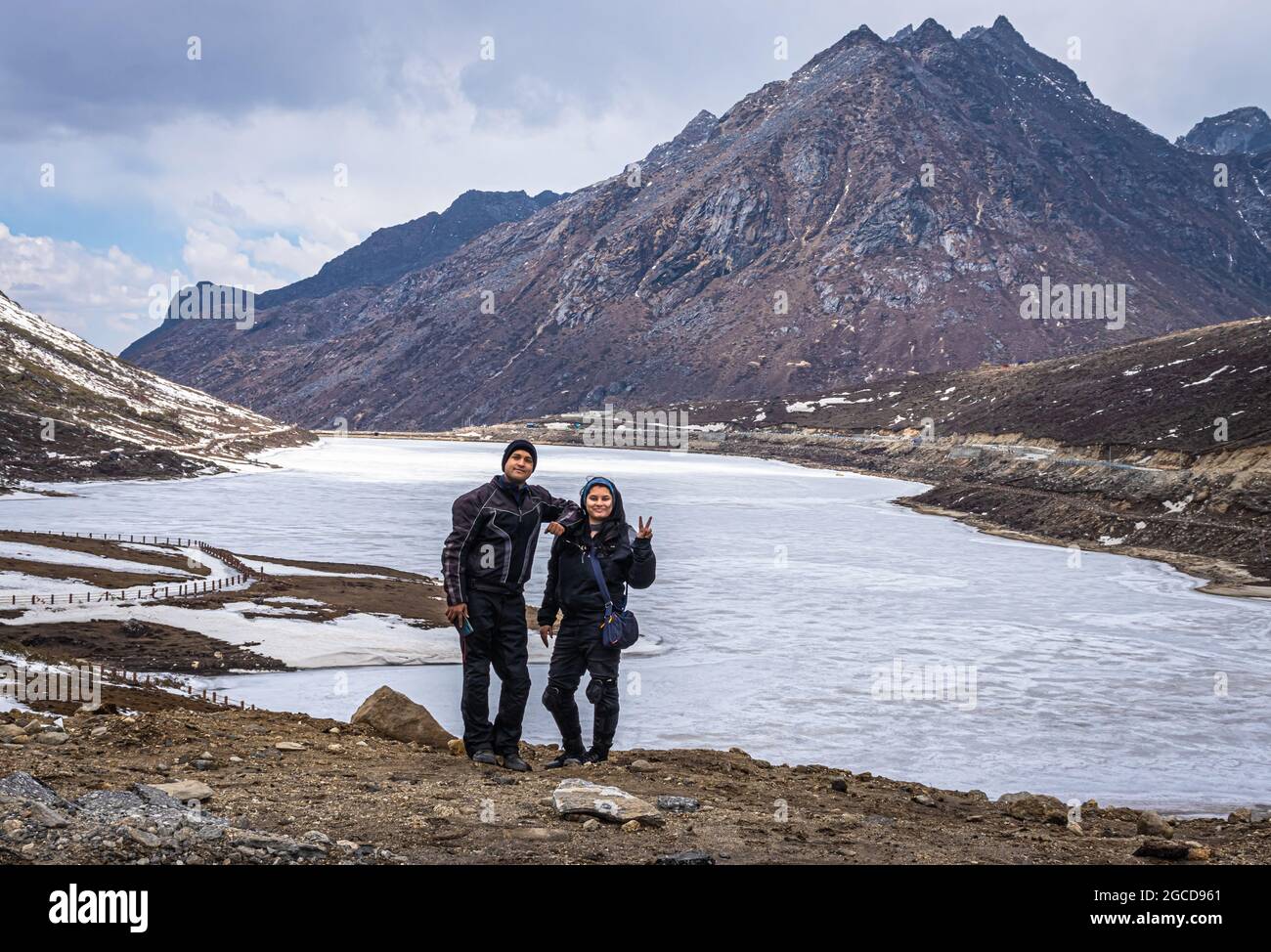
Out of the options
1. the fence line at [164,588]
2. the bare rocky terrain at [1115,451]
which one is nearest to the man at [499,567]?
the fence line at [164,588]

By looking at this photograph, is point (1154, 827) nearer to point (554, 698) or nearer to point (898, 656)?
point (554, 698)

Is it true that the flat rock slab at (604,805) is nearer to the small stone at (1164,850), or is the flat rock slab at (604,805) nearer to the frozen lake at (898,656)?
the small stone at (1164,850)

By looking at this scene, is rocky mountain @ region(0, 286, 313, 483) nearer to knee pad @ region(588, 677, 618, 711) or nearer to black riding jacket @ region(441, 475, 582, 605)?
black riding jacket @ region(441, 475, 582, 605)

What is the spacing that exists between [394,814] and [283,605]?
1034 inches

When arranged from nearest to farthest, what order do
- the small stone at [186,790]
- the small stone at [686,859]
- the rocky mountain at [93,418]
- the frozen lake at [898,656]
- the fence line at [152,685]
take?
1. the small stone at [686,859]
2. the small stone at [186,790]
3. the frozen lake at [898,656]
4. the fence line at [152,685]
5. the rocky mountain at [93,418]

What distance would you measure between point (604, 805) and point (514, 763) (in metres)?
2.68

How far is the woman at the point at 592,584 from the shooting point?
10688mm

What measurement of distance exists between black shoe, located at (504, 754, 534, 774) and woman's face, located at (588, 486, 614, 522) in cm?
276

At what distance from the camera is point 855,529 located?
6406 cm

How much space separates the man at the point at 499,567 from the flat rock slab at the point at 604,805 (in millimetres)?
1972

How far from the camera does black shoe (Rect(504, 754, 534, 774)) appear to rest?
36.1 ft

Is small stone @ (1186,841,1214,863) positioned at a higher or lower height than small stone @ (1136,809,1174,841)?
higher

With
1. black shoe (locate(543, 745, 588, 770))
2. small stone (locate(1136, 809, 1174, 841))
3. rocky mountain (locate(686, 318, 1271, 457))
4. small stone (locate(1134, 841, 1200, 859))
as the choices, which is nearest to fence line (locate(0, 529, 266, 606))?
black shoe (locate(543, 745, 588, 770))

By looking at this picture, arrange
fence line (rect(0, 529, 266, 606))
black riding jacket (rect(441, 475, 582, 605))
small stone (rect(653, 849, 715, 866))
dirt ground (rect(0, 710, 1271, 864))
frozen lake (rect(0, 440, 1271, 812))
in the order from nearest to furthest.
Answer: small stone (rect(653, 849, 715, 866)), dirt ground (rect(0, 710, 1271, 864)), black riding jacket (rect(441, 475, 582, 605)), frozen lake (rect(0, 440, 1271, 812)), fence line (rect(0, 529, 266, 606))
